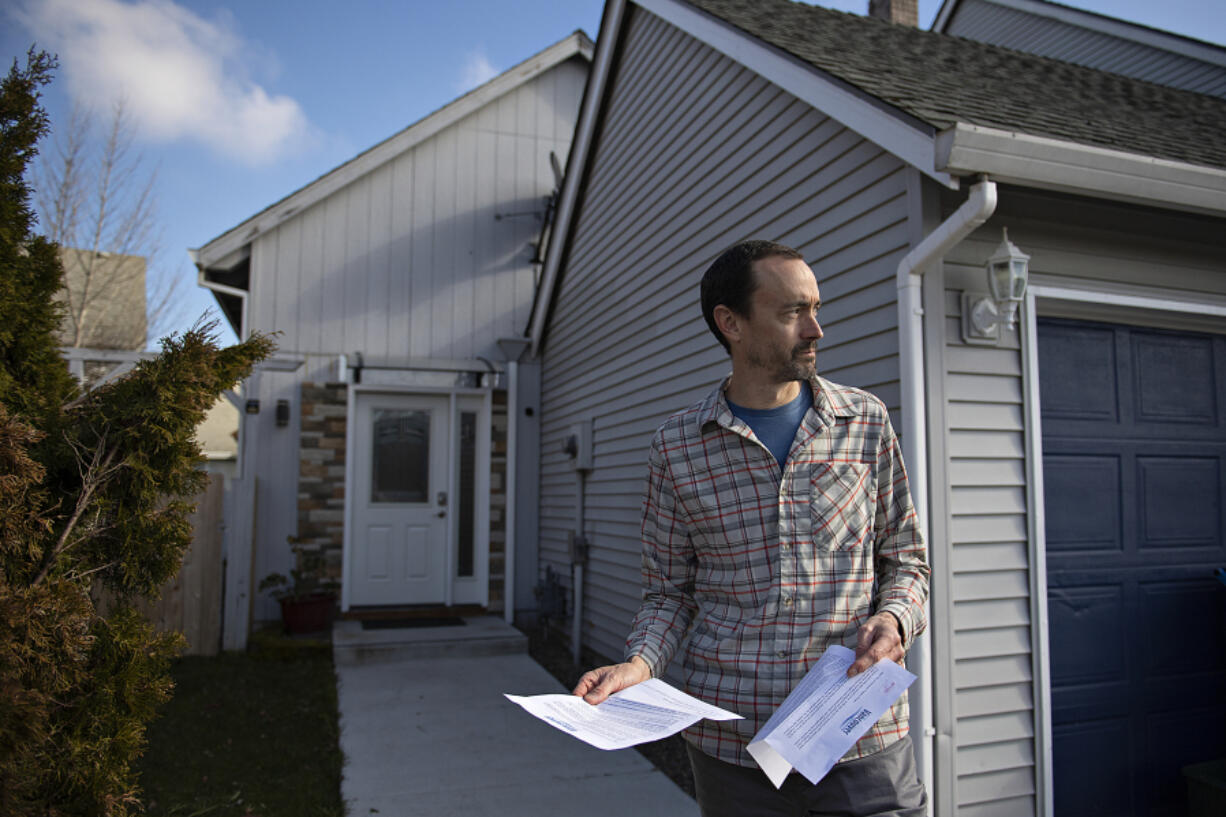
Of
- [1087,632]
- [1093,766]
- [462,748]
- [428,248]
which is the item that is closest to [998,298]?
[1087,632]

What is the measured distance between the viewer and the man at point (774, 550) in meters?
1.47

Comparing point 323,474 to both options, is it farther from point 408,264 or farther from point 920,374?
point 920,374

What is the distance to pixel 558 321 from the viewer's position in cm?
770

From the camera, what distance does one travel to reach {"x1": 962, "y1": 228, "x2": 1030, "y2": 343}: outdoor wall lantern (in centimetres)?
280

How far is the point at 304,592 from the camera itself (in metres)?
7.16

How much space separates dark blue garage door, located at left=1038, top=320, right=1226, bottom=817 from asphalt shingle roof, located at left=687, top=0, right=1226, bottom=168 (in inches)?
32.0

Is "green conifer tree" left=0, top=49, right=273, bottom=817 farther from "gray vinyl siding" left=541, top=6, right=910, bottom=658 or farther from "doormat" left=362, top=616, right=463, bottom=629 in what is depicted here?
"doormat" left=362, top=616, right=463, bottom=629

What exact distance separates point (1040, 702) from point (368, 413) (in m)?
6.31

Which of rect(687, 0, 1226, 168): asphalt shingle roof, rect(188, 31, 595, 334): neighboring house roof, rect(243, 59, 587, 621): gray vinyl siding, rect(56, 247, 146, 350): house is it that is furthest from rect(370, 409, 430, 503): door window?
rect(56, 247, 146, 350): house

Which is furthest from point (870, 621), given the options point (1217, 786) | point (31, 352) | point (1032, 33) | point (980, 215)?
point (1032, 33)

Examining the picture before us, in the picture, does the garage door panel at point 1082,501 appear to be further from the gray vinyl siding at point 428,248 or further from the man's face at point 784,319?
the gray vinyl siding at point 428,248

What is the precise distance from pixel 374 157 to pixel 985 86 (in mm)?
5965

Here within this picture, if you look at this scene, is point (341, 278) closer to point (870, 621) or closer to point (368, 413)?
point (368, 413)

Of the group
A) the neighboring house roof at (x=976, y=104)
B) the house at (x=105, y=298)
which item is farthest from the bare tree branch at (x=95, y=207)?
the neighboring house roof at (x=976, y=104)
